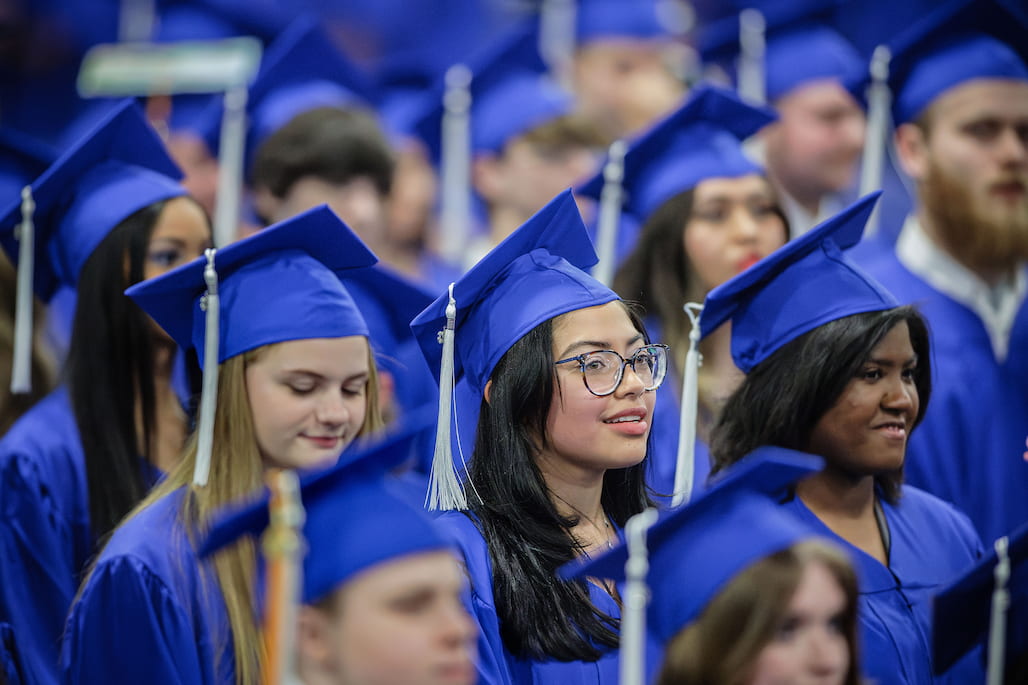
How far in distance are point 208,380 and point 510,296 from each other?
2.34 ft

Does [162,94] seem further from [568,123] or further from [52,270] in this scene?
[52,270]

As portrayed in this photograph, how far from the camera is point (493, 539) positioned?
8.39 feet

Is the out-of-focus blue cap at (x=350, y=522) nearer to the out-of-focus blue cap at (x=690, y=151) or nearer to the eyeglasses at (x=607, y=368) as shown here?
the eyeglasses at (x=607, y=368)

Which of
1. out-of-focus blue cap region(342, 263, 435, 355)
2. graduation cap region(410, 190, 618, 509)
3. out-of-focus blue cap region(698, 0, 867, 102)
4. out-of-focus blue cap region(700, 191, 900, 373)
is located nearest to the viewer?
graduation cap region(410, 190, 618, 509)

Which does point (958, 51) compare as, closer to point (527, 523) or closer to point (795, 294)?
point (795, 294)

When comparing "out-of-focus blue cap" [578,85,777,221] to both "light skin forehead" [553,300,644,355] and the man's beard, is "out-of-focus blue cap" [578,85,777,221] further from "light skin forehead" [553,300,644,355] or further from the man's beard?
"light skin forehead" [553,300,644,355]

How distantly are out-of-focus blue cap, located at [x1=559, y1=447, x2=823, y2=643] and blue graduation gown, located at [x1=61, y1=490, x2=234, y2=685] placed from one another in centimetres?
89

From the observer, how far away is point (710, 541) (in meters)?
2.08

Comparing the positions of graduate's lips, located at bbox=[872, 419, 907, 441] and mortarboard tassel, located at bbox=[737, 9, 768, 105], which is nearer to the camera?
graduate's lips, located at bbox=[872, 419, 907, 441]

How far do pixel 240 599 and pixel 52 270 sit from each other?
1486mm

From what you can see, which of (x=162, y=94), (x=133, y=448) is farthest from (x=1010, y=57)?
(x=162, y=94)

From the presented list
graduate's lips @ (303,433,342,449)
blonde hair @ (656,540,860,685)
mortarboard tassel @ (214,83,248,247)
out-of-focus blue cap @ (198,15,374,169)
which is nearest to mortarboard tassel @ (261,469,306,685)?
blonde hair @ (656,540,860,685)

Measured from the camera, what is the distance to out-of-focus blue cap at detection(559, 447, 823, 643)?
2.04 m

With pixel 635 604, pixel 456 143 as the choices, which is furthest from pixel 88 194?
pixel 456 143
